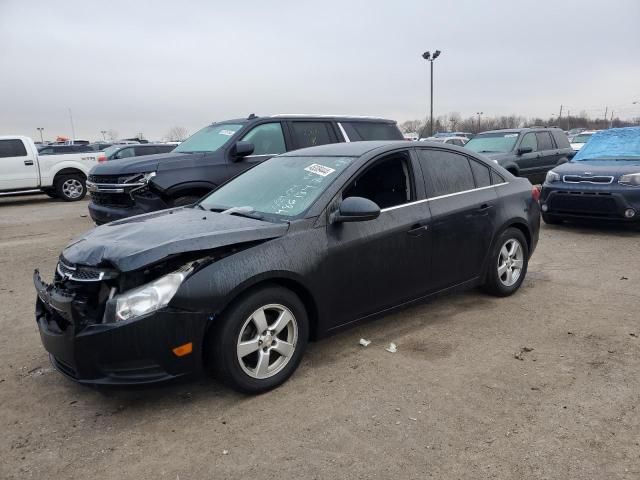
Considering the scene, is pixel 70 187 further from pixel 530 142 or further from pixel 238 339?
pixel 238 339

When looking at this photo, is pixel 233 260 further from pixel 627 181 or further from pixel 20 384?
pixel 627 181

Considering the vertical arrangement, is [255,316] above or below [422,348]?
above

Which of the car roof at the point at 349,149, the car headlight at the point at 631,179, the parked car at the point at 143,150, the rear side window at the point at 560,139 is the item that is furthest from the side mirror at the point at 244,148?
the parked car at the point at 143,150

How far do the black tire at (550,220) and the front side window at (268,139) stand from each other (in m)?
4.85

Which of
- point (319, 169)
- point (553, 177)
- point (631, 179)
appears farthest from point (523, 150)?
point (319, 169)

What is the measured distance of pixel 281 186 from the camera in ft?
13.7

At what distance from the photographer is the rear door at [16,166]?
14312 mm

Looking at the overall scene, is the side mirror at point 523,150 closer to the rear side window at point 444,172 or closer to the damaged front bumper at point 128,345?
the rear side window at point 444,172

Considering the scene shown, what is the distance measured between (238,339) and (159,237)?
0.84 meters

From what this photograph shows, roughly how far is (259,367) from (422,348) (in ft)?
4.58

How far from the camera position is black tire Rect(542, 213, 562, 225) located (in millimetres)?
9062

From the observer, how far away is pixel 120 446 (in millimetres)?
2889

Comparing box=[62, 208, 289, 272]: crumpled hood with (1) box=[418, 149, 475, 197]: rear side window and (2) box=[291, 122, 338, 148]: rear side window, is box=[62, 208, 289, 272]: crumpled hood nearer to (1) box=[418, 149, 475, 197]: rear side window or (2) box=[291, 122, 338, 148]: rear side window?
(1) box=[418, 149, 475, 197]: rear side window

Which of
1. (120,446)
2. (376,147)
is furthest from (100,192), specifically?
(120,446)
